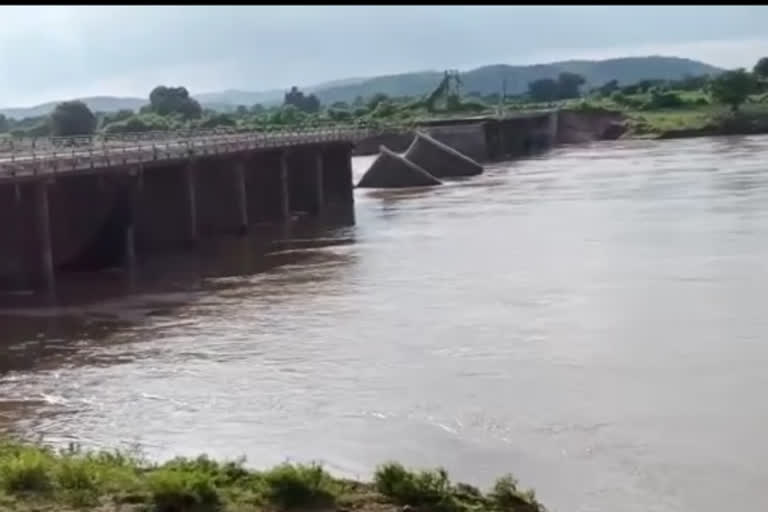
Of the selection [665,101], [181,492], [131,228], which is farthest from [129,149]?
[665,101]

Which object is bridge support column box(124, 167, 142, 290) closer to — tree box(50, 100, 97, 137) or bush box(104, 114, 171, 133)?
bush box(104, 114, 171, 133)

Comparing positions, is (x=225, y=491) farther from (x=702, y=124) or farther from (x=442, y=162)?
(x=702, y=124)

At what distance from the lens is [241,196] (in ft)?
136

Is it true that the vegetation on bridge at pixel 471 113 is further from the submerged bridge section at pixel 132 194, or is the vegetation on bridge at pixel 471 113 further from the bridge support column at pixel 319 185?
the submerged bridge section at pixel 132 194

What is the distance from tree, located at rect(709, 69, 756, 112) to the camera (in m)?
102

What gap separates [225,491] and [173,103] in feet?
439

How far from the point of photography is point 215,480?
35.5 ft

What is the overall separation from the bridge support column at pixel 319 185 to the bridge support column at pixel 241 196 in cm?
769

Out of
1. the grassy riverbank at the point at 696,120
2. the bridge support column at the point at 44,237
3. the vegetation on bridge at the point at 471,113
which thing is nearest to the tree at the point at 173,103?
the vegetation on bridge at the point at 471,113

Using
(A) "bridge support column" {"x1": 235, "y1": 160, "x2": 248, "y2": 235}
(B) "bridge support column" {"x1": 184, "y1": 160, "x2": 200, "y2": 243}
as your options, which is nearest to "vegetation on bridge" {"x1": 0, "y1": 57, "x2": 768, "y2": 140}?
(A) "bridge support column" {"x1": 235, "y1": 160, "x2": 248, "y2": 235}

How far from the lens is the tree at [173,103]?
13250 centimetres

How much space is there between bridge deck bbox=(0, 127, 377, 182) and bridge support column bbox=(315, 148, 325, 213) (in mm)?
865

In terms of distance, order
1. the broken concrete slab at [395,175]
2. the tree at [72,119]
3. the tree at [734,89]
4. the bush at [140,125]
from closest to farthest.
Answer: the broken concrete slab at [395,175] → the bush at [140,125] → the tree at [72,119] → the tree at [734,89]

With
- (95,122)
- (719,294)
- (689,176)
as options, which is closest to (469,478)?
(719,294)
